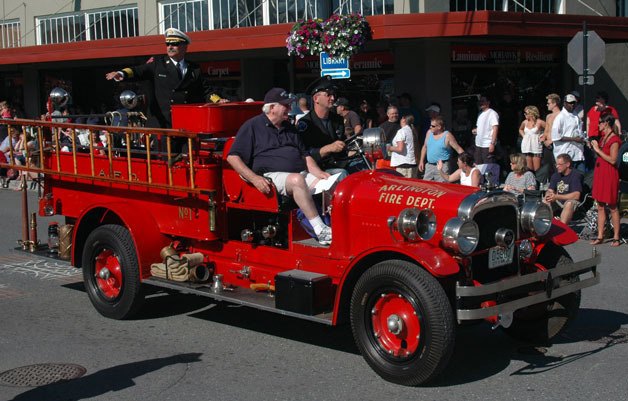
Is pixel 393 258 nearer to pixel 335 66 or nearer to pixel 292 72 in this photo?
pixel 335 66

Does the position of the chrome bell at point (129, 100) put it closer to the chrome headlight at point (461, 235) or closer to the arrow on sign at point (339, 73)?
the chrome headlight at point (461, 235)

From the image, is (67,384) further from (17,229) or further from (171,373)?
(17,229)

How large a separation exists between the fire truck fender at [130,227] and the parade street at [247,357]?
0.55m

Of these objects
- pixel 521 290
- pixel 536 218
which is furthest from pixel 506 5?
pixel 521 290

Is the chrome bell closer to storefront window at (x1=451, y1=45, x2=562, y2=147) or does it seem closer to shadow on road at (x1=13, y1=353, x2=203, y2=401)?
shadow on road at (x1=13, y1=353, x2=203, y2=401)

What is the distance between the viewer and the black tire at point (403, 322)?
5.43 meters

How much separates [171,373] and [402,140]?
7.72m

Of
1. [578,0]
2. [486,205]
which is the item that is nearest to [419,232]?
[486,205]

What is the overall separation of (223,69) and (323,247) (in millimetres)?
14894

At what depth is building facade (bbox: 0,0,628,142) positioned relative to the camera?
15352 mm

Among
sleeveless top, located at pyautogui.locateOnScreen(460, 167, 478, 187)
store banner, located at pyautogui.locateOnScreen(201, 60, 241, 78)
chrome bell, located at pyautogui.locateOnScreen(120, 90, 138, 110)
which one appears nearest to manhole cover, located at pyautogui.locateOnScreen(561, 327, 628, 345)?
sleeveless top, located at pyautogui.locateOnScreen(460, 167, 478, 187)

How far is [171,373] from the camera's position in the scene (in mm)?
6078

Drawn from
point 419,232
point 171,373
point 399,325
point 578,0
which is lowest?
point 171,373

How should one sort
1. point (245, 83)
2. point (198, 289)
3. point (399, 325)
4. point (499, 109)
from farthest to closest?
point (245, 83), point (499, 109), point (198, 289), point (399, 325)
